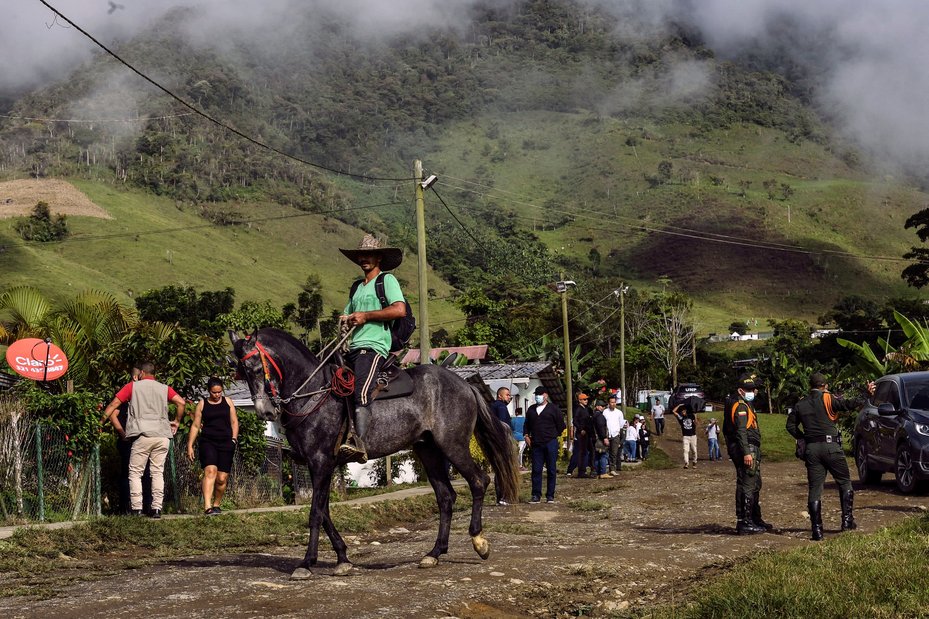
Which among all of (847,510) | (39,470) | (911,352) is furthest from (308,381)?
(911,352)

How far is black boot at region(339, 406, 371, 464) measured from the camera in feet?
35.6

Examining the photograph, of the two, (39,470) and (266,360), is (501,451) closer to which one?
(266,360)

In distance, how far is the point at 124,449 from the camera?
16.1 meters

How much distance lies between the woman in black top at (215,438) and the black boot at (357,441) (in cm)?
585

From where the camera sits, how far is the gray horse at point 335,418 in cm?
1083

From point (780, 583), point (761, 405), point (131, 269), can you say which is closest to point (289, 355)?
point (780, 583)

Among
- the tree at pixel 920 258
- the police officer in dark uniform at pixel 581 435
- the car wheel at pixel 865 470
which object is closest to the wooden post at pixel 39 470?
the car wheel at pixel 865 470

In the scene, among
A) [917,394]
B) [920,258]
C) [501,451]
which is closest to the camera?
[501,451]

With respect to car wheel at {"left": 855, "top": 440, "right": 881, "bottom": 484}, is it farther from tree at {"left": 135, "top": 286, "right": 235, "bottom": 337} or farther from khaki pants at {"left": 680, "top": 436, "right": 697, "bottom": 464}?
tree at {"left": 135, "top": 286, "right": 235, "bottom": 337}

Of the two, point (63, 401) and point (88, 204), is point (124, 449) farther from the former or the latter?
point (88, 204)

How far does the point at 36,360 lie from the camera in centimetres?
1748

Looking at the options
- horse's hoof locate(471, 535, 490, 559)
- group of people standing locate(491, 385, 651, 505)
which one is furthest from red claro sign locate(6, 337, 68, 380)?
horse's hoof locate(471, 535, 490, 559)

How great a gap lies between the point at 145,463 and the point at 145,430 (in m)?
0.50

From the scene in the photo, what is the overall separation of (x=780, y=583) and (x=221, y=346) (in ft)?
42.4
